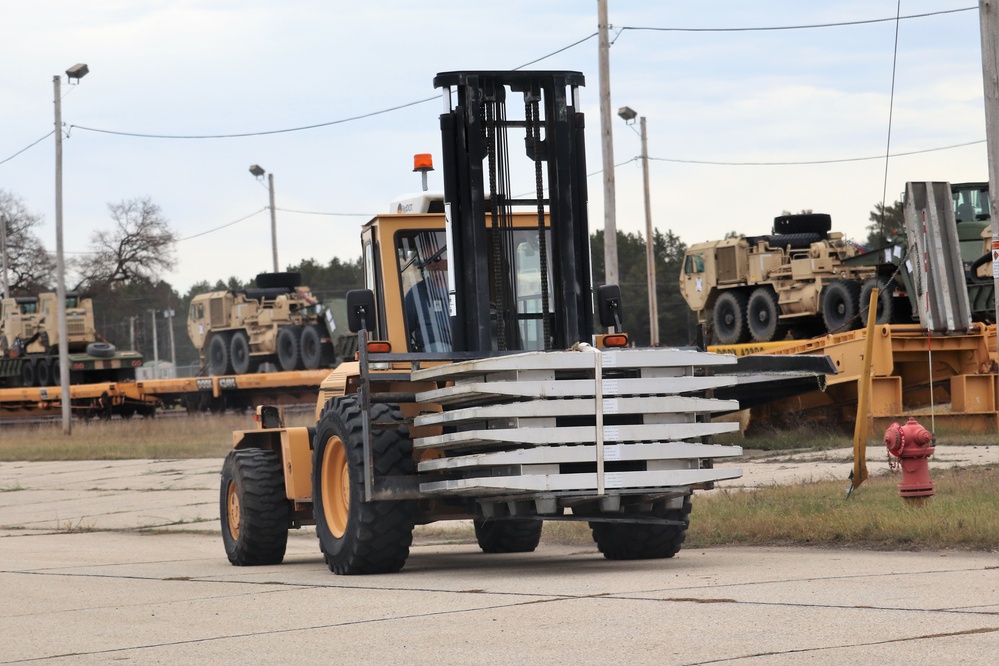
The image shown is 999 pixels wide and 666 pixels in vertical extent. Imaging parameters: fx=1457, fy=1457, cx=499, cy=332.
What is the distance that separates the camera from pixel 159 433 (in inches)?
1316

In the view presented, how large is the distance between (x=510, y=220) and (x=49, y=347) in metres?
39.1

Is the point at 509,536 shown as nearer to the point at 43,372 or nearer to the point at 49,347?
the point at 49,347

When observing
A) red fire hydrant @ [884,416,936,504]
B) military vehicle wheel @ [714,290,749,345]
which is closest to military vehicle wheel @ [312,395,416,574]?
red fire hydrant @ [884,416,936,504]

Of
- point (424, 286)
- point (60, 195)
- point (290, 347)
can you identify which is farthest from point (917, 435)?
point (290, 347)

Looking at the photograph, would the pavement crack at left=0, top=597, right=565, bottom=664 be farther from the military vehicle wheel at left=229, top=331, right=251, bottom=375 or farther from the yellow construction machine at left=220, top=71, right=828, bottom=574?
the military vehicle wheel at left=229, top=331, right=251, bottom=375

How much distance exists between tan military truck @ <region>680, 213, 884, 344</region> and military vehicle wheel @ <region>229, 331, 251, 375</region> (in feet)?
54.1

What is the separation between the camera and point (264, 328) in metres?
42.9

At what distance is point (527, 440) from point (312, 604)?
159cm

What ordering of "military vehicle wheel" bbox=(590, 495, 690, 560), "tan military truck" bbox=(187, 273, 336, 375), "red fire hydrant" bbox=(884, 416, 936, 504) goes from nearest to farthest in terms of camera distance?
"military vehicle wheel" bbox=(590, 495, 690, 560)
"red fire hydrant" bbox=(884, 416, 936, 504)
"tan military truck" bbox=(187, 273, 336, 375)

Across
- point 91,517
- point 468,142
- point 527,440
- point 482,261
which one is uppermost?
point 468,142

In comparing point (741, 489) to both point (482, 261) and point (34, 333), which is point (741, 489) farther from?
point (34, 333)

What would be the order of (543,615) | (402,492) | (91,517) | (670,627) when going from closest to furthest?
(670,627) < (543,615) < (402,492) < (91,517)

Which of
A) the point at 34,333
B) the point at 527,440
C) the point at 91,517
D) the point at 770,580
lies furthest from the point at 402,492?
the point at 34,333

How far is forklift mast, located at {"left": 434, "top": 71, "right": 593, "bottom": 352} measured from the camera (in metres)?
9.96
